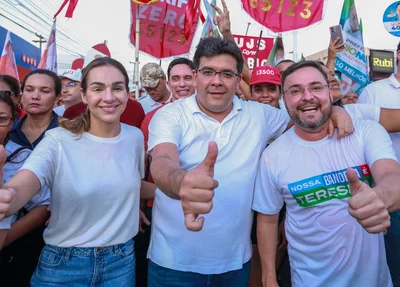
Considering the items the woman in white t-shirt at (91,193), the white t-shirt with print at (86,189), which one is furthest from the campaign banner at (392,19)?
the white t-shirt with print at (86,189)

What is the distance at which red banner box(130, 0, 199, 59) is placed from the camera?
745 centimetres

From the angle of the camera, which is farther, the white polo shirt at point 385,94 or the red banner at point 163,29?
the red banner at point 163,29

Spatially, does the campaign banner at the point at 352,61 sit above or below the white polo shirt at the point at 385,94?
above

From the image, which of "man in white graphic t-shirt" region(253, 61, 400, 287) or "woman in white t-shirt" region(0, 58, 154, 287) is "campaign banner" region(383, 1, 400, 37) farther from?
"woman in white t-shirt" region(0, 58, 154, 287)

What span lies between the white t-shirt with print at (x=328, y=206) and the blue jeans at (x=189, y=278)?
40cm

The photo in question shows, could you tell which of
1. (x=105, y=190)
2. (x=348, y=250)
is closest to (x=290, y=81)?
(x=348, y=250)

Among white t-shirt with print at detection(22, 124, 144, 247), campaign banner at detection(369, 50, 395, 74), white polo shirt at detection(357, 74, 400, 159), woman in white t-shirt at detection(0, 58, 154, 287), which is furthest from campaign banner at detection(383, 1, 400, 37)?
campaign banner at detection(369, 50, 395, 74)

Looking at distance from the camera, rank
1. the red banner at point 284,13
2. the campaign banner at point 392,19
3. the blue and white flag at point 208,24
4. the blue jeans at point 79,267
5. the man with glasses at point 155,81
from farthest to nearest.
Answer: the blue and white flag at point 208,24 → the campaign banner at point 392,19 → the red banner at point 284,13 → the man with glasses at point 155,81 → the blue jeans at point 79,267

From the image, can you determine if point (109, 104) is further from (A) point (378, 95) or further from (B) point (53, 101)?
(A) point (378, 95)

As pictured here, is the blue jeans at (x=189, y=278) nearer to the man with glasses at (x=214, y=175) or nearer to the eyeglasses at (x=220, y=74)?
the man with glasses at (x=214, y=175)

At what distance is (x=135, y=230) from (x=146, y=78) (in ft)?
8.83

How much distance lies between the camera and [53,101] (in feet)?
8.91

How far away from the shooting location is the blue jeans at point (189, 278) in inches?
76.8

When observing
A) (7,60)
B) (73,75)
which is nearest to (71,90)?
(73,75)
